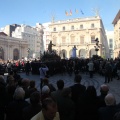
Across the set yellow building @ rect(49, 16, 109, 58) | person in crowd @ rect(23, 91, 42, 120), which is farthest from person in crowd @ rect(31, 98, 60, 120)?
yellow building @ rect(49, 16, 109, 58)

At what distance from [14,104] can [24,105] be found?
0.23 meters

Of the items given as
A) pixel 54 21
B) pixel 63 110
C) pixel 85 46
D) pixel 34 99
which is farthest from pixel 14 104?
pixel 54 21

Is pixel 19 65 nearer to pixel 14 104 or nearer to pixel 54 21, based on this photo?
pixel 14 104

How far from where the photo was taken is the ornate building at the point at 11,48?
212ft

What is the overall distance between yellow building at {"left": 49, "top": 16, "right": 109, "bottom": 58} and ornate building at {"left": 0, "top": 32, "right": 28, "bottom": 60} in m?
10.5

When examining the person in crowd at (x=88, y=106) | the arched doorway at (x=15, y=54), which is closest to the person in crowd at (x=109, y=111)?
the person in crowd at (x=88, y=106)

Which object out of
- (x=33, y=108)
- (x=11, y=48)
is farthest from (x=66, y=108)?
(x=11, y=48)

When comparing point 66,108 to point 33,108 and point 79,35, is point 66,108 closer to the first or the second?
point 33,108

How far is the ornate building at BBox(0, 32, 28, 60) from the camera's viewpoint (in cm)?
6456

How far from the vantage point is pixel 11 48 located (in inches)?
2655

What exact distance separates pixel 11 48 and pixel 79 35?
2149 cm

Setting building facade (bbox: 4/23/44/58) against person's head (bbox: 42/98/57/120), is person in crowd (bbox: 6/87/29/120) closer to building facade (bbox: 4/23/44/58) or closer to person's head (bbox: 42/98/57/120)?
person's head (bbox: 42/98/57/120)

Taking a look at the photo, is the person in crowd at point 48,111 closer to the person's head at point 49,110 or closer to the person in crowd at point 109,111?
the person's head at point 49,110

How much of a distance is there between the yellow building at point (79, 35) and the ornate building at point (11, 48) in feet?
34.5
